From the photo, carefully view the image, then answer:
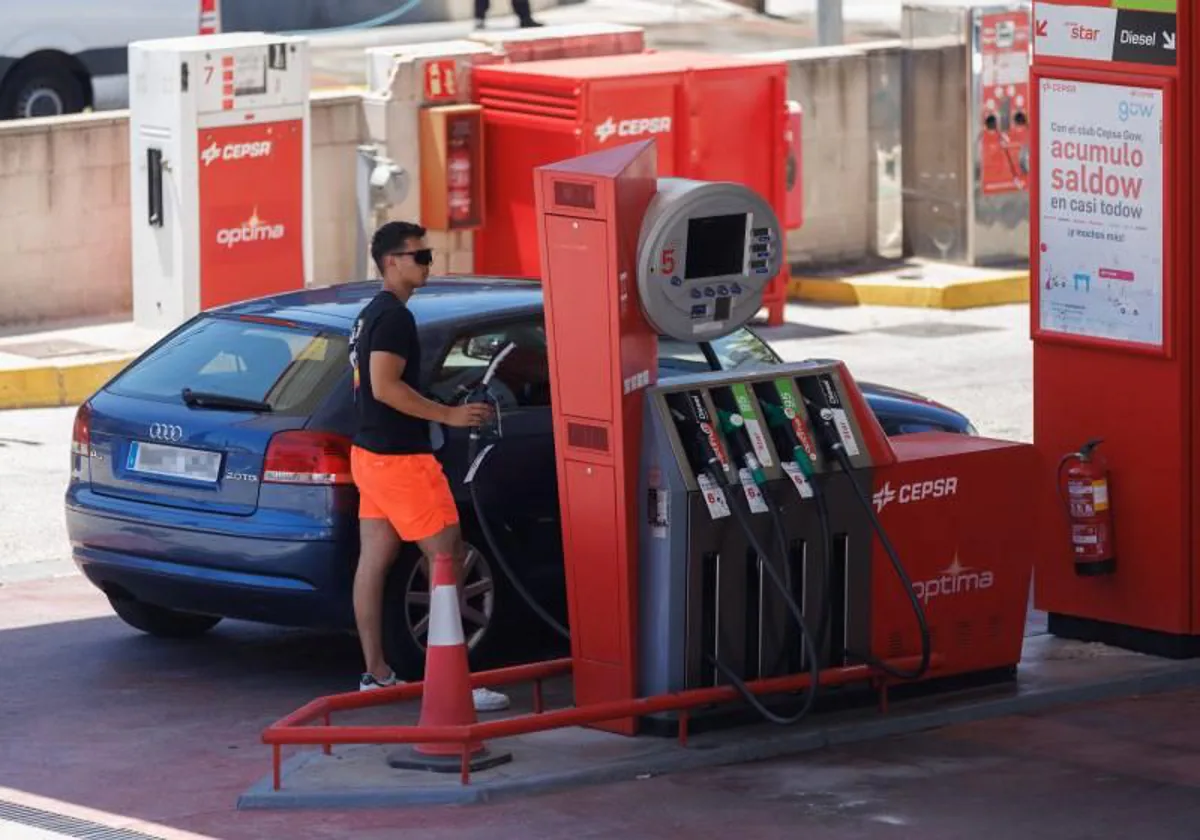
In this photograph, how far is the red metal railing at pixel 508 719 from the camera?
28.0 feet

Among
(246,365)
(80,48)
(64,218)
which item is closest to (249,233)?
(64,218)

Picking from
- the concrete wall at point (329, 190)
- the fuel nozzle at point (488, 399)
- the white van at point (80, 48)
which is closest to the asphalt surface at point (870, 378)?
Answer: the concrete wall at point (329, 190)

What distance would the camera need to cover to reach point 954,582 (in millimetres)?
9727

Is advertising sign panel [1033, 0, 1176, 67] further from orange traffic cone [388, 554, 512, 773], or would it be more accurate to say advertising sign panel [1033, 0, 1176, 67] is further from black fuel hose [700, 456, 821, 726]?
orange traffic cone [388, 554, 512, 773]

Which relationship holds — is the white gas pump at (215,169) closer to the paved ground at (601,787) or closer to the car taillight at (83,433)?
the car taillight at (83,433)

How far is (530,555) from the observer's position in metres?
10.2

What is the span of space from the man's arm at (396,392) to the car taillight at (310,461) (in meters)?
0.40

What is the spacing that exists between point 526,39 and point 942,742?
10.5 metres

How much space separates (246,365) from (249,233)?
706 centimetres

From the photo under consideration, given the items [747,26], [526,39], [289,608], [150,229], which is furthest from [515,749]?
[747,26]

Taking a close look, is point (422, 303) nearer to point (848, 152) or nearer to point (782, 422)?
point (782, 422)

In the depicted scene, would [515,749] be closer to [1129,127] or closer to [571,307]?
[571,307]

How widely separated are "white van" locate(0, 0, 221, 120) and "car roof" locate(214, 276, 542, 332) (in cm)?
1146

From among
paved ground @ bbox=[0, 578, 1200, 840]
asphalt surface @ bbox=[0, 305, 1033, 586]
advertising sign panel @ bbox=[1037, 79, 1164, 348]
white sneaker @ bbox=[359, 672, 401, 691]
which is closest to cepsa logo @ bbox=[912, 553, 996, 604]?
paved ground @ bbox=[0, 578, 1200, 840]
